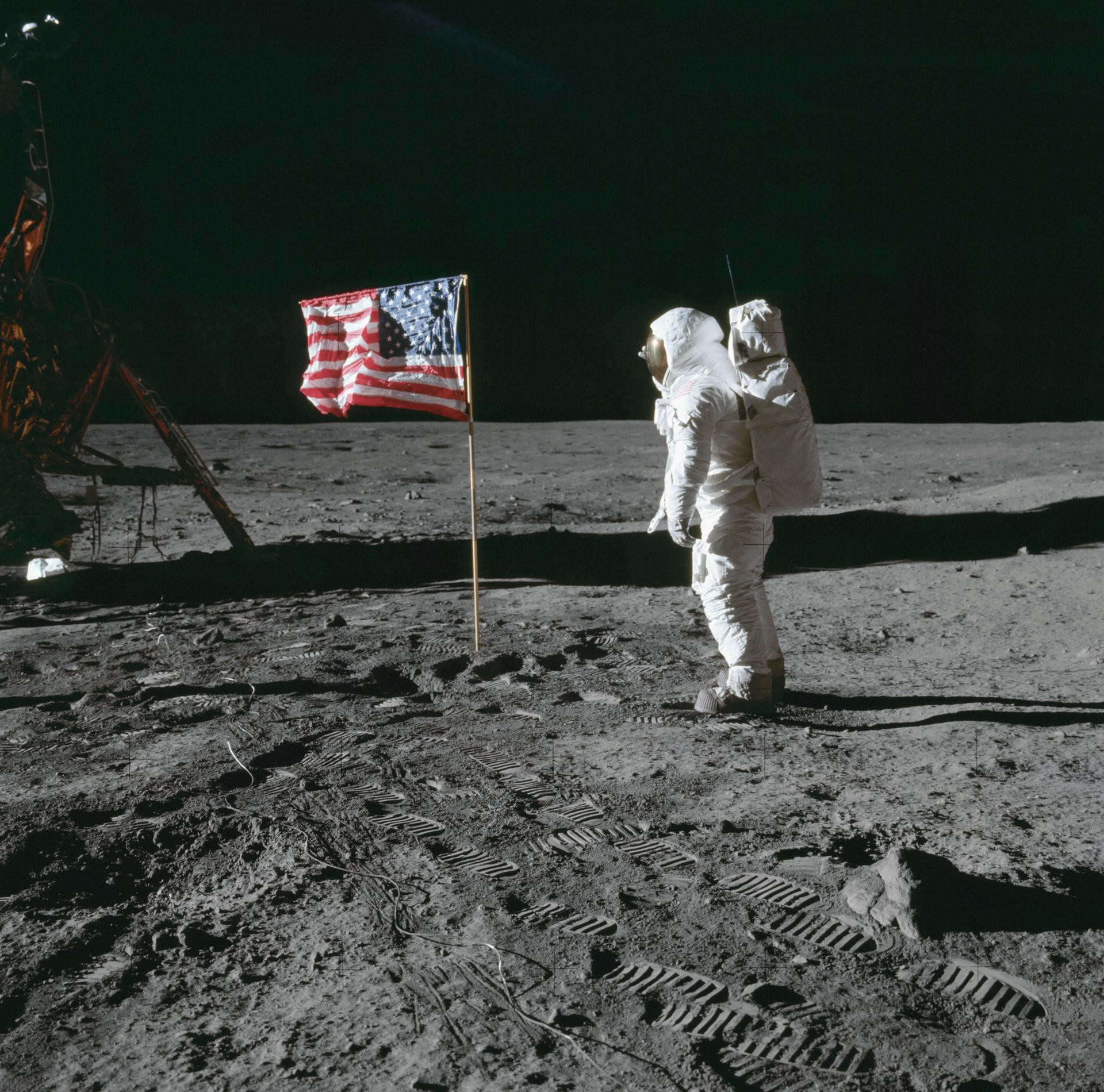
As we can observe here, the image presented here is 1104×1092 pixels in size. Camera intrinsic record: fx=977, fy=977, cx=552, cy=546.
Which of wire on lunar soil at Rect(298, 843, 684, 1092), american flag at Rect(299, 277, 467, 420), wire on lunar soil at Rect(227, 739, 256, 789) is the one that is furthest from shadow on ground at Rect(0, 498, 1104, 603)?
wire on lunar soil at Rect(298, 843, 684, 1092)

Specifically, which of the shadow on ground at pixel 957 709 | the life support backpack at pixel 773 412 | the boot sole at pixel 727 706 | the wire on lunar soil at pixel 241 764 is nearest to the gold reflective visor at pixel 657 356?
the life support backpack at pixel 773 412

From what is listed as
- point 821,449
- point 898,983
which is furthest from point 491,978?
point 821,449

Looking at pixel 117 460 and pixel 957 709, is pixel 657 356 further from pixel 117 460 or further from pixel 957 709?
pixel 117 460

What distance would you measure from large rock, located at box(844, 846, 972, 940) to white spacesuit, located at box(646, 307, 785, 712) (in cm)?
134

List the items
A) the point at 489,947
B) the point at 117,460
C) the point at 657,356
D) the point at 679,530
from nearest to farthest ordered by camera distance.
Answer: the point at 489,947
the point at 679,530
the point at 657,356
the point at 117,460

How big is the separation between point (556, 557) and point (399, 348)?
2.33 m

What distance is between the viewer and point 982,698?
381 centimetres

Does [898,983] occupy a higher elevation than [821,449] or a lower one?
lower

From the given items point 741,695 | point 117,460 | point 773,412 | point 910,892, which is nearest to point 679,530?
point 773,412

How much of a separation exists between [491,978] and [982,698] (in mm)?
2541

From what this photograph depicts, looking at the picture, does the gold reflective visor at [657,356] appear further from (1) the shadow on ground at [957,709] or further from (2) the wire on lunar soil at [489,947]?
(2) the wire on lunar soil at [489,947]

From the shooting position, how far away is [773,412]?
350 cm

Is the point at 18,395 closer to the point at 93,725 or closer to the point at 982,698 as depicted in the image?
the point at 93,725

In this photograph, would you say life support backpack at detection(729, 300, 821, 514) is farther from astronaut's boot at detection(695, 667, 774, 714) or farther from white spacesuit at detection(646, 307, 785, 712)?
astronaut's boot at detection(695, 667, 774, 714)
